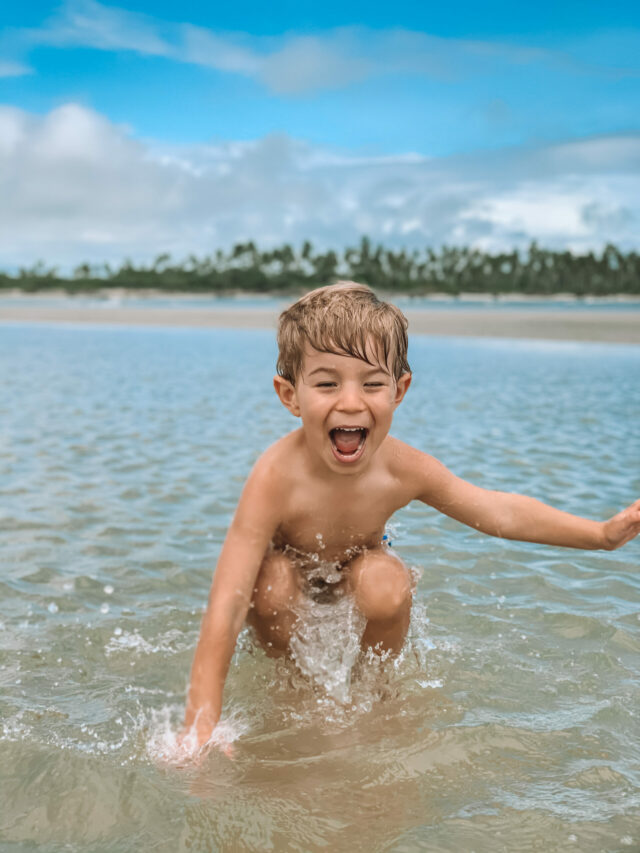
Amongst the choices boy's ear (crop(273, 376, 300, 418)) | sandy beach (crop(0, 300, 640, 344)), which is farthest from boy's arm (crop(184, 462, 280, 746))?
sandy beach (crop(0, 300, 640, 344))

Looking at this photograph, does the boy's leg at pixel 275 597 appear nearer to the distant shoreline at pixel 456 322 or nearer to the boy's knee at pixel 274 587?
the boy's knee at pixel 274 587

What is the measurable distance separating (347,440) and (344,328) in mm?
343

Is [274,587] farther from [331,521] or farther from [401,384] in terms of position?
[401,384]

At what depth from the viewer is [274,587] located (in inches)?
117

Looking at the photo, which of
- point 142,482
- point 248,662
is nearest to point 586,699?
point 248,662

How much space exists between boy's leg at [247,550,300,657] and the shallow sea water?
0.53 ft

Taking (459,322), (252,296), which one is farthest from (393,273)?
(459,322)

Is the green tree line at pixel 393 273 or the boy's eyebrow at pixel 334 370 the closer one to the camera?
the boy's eyebrow at pixel 334 370

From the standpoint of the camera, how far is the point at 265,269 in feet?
250

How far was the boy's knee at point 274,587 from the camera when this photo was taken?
2.97 m

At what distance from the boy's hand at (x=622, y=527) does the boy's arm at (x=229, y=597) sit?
3.62 ft

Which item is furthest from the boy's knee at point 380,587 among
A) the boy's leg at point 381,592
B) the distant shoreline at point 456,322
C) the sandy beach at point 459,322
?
the sandy beach at point 459,322

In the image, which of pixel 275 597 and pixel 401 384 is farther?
pixel 275 597

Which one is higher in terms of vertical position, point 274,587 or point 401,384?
point 401,384
